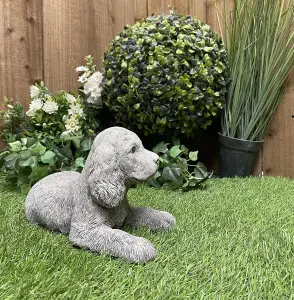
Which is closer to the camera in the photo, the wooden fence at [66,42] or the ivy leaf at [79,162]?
the ivy leaf at [79,162]

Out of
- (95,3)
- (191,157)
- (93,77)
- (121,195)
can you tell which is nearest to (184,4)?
(95,3)

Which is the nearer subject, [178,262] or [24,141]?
[178,262]

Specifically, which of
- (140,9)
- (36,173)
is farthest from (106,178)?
(140,9)

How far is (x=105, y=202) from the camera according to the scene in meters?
0.89

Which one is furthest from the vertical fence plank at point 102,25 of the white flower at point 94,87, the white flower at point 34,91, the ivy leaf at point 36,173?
the ivy leaf at point 36,173

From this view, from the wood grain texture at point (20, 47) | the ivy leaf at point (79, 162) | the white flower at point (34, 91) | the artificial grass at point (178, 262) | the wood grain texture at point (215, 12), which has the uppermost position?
the wood grain texture at point (215, 12)

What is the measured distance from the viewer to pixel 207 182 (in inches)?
64.4

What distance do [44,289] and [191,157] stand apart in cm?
102

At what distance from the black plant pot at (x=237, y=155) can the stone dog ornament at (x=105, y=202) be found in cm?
81

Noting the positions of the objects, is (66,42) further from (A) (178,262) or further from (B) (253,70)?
(A) (178,262)

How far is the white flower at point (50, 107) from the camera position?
67.1 inches

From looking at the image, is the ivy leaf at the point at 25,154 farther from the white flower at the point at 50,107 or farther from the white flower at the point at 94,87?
the white flower at the point at 94,87

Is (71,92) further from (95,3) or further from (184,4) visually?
(184,4)

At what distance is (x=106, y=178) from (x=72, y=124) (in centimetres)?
86
